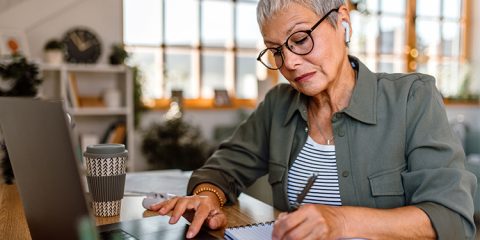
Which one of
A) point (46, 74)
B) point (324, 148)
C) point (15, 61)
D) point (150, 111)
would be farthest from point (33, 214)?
point (150, 111)

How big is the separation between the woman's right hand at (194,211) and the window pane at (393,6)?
19.6ft

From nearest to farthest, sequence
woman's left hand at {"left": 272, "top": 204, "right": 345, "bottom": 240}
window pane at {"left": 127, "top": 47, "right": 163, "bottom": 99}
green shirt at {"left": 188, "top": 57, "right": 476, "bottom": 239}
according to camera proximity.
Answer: woman's left hand at {"left": 272, "top": 204, "right": 345, "bottom": 240}
green shirt at {"left": 188, "top": 57, "right": 476, "bottom": 239}
window pane at {"left": 127, "top": 47, "right": 163, "bottom": 99}

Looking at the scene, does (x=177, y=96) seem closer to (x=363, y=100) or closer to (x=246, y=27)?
(x=246, y=27)

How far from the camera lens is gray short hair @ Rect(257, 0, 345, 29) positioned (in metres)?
1.21

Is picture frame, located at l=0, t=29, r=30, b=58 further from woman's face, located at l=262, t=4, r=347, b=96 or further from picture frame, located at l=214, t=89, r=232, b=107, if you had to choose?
woman's face, located at l=262, t=4, r=347, b=96

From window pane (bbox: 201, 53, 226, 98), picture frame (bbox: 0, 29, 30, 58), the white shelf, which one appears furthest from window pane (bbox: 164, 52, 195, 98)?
picture frame (bbox: 0, 29, 30, 58)

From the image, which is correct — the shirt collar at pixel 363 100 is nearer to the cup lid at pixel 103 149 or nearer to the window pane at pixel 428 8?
the cup lid at pixel 103 149

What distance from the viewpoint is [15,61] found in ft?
11.0

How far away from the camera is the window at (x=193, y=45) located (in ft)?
16.4

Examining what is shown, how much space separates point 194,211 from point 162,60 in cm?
415

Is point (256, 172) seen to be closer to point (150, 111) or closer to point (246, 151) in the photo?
point (246, 151)

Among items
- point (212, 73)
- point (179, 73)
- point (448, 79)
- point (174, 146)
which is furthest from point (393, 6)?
point (174, 146)

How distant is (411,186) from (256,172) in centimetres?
51

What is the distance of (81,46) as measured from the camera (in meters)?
4.42
